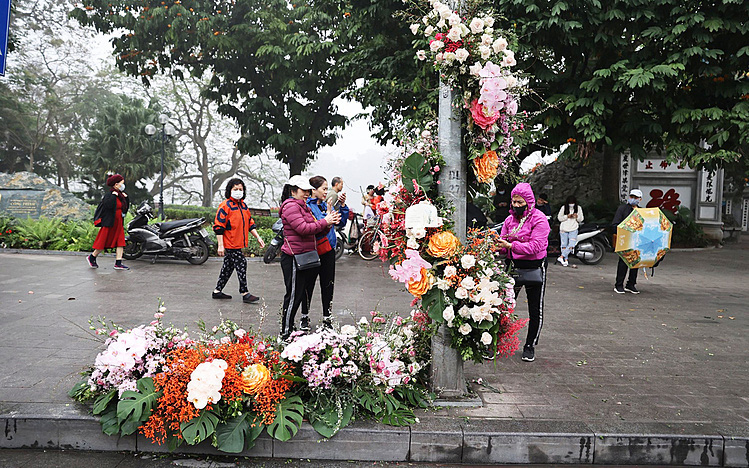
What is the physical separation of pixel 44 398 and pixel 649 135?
11.8 metres

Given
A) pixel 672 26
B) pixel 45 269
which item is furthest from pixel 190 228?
pixel 672 26

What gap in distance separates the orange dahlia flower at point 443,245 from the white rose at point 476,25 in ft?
4.52

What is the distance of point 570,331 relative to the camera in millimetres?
6504

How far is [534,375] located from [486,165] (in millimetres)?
1990

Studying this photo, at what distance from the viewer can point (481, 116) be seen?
381 cm

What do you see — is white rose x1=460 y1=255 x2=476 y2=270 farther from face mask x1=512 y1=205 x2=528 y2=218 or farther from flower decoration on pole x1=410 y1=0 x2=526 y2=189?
face mask x1=512 y1=205 x2=528 y2=218

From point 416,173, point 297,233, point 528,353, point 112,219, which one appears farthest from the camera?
point 112,219

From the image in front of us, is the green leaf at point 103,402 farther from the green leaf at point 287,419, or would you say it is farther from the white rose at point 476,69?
the white rose at point 476,69

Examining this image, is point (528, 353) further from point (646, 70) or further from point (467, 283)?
point (646, 70)

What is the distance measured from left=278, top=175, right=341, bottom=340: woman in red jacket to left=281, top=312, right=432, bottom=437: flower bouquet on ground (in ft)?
4.83

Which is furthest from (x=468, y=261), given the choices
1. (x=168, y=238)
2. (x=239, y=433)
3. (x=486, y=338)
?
(x=168, y=238)

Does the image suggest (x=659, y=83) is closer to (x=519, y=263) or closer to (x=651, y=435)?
(x=519, y=263)

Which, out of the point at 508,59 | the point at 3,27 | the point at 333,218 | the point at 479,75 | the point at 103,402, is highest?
the point at 3,27

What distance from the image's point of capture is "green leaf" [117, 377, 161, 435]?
3.33 m
